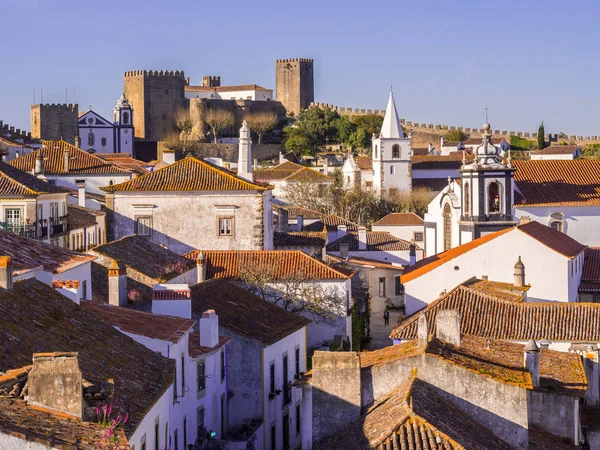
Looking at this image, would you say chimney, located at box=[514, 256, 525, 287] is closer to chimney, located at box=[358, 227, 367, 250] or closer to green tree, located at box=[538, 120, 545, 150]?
chimney, located at box=[358, 227, 367, 250]

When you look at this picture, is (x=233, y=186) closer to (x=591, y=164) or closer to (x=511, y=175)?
(x=511, y=175)

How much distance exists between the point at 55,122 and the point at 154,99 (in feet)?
49.2

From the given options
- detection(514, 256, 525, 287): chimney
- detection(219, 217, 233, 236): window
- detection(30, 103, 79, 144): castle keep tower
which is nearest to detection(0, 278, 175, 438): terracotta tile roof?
detection(219, 217, 233, 236): window

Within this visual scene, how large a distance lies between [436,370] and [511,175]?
33.3 metres

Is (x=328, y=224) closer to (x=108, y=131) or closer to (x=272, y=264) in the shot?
(x=272, y=264)

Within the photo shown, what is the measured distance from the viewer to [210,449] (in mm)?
20266

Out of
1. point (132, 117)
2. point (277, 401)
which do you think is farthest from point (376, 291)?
point (132, 117)

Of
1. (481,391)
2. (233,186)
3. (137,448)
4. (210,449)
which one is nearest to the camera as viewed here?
(137,448)

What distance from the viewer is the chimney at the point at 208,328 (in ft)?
68.7

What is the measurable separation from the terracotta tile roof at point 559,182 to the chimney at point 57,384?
45258 millimetres

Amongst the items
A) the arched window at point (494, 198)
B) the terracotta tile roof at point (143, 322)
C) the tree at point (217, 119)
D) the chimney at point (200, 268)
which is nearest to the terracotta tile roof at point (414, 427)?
the terracotta tile roof at point (143, 322)

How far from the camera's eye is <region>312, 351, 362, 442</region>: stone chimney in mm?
16500

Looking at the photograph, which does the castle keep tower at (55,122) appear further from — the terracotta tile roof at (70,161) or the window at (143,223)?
the window at (143,223)

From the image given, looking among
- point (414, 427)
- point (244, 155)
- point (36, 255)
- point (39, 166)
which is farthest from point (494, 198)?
point (414, 427)
